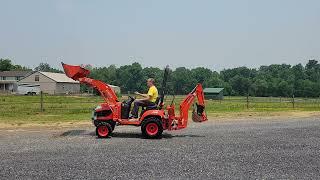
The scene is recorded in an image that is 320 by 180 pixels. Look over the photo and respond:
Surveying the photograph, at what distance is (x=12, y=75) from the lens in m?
112

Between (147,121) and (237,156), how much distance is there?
4.35m

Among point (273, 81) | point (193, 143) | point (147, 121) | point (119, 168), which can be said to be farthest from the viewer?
point (273, 81)

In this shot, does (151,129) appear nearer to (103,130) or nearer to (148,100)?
(148,100)

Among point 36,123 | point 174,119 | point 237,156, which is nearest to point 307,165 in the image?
point 237,156

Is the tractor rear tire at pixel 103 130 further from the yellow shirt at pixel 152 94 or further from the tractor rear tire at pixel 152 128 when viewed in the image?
the yellow shirt at pixel 152 94

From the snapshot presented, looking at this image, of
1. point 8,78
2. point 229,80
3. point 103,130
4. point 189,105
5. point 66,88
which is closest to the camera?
point 103,130

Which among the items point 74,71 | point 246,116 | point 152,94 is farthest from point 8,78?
point 152,94

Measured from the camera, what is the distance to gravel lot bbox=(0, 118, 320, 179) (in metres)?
9.23

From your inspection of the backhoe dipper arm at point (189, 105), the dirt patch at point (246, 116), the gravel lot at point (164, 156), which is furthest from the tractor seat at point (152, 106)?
the dirt patch at point (246, 116)

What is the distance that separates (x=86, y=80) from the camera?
52.5 ft

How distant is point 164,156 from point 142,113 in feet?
13.6

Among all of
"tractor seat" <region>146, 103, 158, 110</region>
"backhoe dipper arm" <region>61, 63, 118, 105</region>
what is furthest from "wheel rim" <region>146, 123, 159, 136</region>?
"backhoe dipper arm" <region>61, 63, 118, 105</region>

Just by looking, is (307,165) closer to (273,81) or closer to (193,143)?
(193,143)

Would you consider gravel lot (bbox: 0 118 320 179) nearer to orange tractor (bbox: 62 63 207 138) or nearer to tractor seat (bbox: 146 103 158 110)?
orange tractor (bbox: 62 63 207 138)
